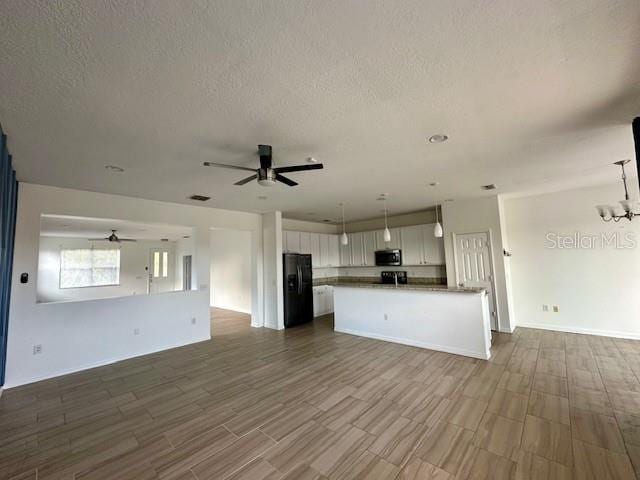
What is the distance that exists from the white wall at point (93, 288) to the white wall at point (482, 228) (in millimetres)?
9538

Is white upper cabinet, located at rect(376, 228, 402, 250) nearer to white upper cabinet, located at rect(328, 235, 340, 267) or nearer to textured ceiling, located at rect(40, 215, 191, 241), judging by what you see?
white upper cabinet, located at rect(328, 235, 340, 267)

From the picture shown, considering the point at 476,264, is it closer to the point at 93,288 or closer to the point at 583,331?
the point at 583,331

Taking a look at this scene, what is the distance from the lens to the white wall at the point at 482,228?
520 cm

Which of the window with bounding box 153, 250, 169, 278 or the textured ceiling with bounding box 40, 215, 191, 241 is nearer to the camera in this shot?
the textured ceiling with bounding box 40, 215, 191, 241

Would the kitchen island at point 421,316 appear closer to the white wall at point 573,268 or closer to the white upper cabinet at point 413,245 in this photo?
the white wall at point 573,268

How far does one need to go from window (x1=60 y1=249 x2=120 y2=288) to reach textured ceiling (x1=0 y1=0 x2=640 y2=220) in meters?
7.41

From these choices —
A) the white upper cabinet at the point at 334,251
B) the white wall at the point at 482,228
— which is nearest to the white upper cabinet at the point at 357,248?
the white upper cabinet at the point at 334,251

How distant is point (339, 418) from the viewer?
102 inches

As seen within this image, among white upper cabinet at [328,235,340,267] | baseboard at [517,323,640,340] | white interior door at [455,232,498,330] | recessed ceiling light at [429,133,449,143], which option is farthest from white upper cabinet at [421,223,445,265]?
recessed ceiling light at [429,133,449,143]

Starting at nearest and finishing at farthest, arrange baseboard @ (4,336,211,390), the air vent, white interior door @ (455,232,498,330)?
baseboard @ (4,336,211,390) → the air vent → white interior door @ (455,232,498,330)

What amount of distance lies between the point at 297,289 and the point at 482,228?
14.2ft

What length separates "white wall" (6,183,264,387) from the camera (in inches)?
143

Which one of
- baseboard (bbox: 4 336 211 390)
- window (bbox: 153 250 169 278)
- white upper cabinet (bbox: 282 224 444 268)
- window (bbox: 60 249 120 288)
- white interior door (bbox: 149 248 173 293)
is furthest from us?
window (bbox: 153 250 169 278)

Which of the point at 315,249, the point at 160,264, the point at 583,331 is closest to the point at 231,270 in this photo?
the point at 315,249
